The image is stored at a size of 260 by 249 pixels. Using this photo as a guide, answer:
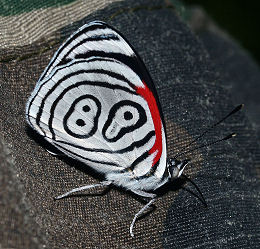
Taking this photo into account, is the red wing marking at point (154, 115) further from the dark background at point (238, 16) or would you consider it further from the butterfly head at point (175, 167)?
the dark background at point (238, 16)

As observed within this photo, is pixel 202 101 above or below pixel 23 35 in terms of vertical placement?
below

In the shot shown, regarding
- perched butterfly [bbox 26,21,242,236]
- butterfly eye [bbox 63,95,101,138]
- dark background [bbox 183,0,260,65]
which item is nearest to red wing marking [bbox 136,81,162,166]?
perched butterfly [bbox 26,21,242,236]

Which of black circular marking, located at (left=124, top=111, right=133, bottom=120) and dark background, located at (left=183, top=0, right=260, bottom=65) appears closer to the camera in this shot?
black circular marking, located at (left=124, top=111, right=133, bottom=120)

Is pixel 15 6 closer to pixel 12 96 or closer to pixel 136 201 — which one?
pixel 12 96

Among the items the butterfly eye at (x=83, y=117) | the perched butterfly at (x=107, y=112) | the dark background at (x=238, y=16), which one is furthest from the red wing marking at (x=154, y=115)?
the dark background at (x=238, y=16)

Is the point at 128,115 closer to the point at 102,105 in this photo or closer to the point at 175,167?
the point at 102,105

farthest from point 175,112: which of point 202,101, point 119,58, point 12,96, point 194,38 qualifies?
point 12,96

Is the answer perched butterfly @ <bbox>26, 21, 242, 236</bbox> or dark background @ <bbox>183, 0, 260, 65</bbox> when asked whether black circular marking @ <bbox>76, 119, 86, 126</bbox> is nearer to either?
perched butterfly @ <bbox>26, 21, 242, 236</bbox>
